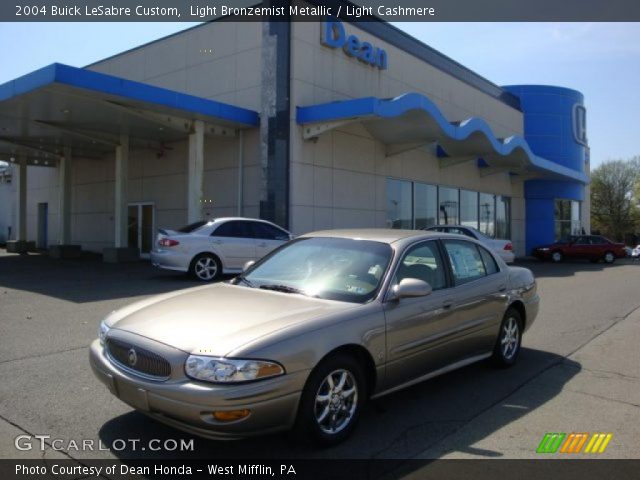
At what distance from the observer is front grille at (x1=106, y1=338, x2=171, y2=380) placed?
334 cm

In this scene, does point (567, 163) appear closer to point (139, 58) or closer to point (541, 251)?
point (541, 251)

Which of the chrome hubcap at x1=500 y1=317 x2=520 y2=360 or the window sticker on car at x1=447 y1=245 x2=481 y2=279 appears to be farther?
the chrome hubcap at x1=500 y1=317 x2=520 y2=360

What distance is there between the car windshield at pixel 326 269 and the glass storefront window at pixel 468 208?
864 inches

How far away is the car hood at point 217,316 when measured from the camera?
11.1ft

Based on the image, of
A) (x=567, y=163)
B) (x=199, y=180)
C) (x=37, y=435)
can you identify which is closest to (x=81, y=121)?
(x=199, y=180)

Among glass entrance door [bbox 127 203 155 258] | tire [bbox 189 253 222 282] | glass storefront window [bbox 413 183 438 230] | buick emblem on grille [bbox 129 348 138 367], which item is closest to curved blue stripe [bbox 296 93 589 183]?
glass storefront window [bbox 413 183 438 230]

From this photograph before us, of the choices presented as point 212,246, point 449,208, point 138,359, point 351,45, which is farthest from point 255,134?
point 138,359

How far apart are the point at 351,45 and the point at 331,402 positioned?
1705 cm

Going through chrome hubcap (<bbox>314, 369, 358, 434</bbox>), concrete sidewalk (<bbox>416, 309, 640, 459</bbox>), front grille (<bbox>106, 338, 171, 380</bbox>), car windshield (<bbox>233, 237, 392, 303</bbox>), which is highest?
car windshield (<bbox>233, 237, 392, 303</bbox>)

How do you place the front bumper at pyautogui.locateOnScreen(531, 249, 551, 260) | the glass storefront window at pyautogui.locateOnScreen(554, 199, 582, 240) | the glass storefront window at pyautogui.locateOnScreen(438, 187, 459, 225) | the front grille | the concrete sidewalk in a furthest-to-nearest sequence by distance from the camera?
the glass storefront window at pyautogui.locateOnScreen(554, 199, 582, 240) < the front bumper at pyautogui.locateOnScreen(531, 249, 551, 260) < the glass storefront window at pyautogui.locateOnScreen(438, 187, 459, 225) < the concrete sidewalk < the front grille

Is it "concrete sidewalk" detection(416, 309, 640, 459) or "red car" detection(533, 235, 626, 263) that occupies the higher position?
"red car" detection(533, 235, 626, 263)

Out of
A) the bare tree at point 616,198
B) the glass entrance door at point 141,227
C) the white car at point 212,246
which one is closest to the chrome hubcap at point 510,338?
the white car at point 212,246

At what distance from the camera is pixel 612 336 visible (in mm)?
7664

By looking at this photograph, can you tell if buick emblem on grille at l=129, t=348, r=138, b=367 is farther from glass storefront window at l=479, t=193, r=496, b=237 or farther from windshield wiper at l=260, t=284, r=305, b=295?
glass storefront window at l=479, t=193, r=496, b=237
